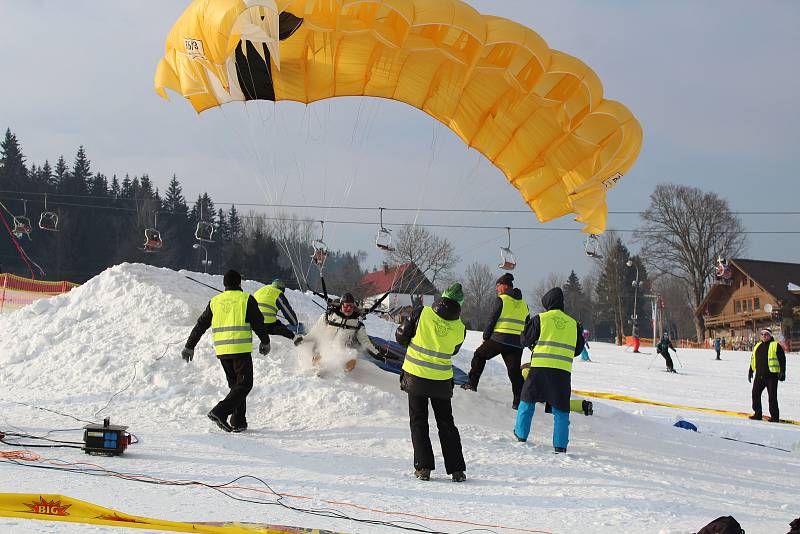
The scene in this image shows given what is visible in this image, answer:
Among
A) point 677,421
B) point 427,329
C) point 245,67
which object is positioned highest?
point 245,67

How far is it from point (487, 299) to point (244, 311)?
77.1 meters

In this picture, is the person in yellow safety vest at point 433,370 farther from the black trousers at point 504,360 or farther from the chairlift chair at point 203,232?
the chairlift chair at point 203,232

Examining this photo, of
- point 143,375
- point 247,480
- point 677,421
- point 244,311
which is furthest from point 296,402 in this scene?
point 677,421

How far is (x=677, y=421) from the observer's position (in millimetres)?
10641

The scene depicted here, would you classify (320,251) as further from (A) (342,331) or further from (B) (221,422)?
(B) (221,422)

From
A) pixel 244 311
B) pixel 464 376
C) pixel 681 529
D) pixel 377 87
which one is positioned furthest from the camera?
pixel 464 376

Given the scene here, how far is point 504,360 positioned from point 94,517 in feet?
18.9

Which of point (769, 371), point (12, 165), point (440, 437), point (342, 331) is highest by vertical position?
point (12, 165)

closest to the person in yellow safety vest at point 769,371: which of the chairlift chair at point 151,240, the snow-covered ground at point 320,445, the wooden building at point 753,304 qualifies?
the snow-covered ground at point 320,445

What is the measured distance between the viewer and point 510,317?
8.53m

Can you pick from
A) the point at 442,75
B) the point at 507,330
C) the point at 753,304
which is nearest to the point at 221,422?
the point at 507,330

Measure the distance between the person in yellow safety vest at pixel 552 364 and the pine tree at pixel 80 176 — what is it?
61.9 m

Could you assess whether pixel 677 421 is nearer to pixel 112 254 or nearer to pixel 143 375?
pixel 143 375

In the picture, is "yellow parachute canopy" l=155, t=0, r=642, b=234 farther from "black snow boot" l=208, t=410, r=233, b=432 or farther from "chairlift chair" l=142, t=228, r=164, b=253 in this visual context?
"chairlift chair" l=142, t=228, r=164, b=253
